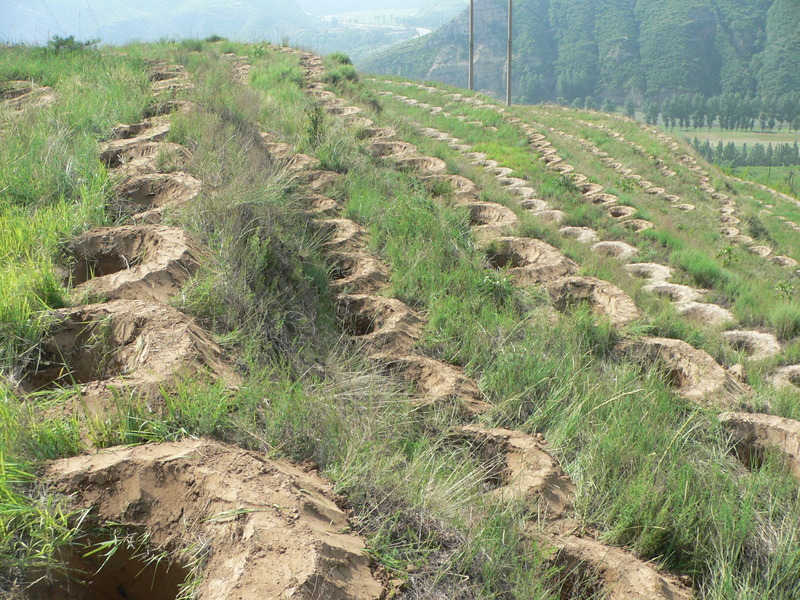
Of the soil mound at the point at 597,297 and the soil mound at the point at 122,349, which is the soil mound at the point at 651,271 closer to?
the soil mound at the point at 597,297

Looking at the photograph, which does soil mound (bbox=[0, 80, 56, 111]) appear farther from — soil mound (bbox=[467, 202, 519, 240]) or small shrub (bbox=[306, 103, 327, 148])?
soil mound (bbox=[467, 202, 519, 240])

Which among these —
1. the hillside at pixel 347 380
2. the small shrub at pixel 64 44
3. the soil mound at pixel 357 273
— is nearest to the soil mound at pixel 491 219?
the hillside at pixel 347 380

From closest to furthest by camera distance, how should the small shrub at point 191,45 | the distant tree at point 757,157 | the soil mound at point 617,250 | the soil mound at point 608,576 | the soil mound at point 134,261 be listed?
the soil mound at point 608,576, the soil mound at point 134,261, the soil mound at point 617,250, the small shrub at point 191,45, the distant tree at point 757,157

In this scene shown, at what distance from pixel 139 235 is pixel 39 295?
702 mm

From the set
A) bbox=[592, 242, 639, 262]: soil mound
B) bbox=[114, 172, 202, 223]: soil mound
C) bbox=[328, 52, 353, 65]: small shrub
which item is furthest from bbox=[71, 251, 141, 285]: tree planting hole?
bbox=[328, 52, 353, 65]: small shrub

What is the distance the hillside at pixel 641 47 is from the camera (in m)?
53.9

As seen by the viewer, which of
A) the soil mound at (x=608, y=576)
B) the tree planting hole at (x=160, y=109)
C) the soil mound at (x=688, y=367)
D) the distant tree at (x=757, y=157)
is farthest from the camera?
the distant tree at (x=757, y=157)

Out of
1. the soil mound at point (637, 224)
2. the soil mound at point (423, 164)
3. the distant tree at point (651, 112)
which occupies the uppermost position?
the soil mound at point (423, 164)

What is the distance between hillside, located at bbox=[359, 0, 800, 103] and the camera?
5394cm

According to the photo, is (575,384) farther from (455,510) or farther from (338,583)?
(338,583)

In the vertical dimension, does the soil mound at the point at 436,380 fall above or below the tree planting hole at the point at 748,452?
above

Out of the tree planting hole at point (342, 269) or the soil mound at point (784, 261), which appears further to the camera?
the soil mound at point (784, 261)

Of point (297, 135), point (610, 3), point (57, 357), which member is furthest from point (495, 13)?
point (57, 357)

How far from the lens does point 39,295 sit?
2.27 meters
